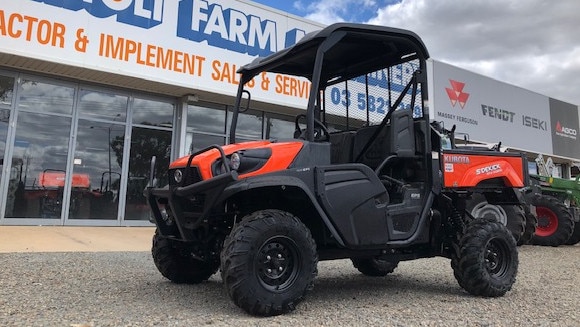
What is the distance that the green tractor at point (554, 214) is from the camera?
37.6ft

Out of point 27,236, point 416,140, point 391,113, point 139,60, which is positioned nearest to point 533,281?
point 416,140

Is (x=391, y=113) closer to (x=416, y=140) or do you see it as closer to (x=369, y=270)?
(x=416, y=140)

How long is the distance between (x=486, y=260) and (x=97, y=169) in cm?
917

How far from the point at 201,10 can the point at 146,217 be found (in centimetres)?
557

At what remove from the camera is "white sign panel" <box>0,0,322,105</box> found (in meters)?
10.1

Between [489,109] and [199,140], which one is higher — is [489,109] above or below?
above

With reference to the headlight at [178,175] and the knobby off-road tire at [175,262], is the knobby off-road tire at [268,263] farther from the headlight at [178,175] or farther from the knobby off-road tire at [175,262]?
the knobby off-road tire at [175,262]

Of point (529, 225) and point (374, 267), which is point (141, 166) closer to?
point (374, 267)

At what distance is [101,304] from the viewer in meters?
4.55

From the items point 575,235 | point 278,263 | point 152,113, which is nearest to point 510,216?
point 575,235

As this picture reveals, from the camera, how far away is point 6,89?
10.4 meters

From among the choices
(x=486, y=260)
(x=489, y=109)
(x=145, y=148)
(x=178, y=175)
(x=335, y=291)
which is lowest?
(x=335, y=291)

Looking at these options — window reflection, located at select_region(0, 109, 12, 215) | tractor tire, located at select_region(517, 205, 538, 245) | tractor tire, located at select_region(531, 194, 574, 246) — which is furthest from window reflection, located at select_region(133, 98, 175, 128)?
tractor tire, located at select_region(531, 194, 574, 246)

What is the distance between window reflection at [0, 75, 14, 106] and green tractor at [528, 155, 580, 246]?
1216cm
